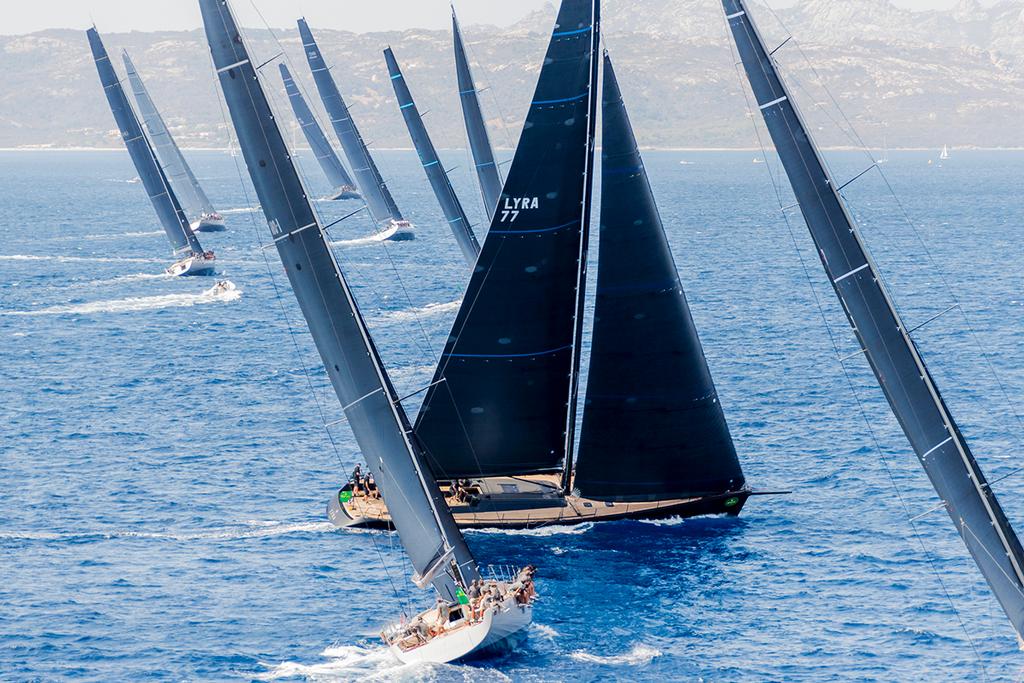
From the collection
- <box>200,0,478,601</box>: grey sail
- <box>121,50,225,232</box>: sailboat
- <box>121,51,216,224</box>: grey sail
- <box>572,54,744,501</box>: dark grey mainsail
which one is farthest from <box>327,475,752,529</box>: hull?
<box>121,51,216,224</box>: grey sail

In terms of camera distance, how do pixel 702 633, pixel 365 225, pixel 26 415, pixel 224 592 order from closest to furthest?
pixel 702 633 → pixel 224 592 → pixel 26 415 → pixel 365 225

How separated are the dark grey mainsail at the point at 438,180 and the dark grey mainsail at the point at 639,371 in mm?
A: 28963

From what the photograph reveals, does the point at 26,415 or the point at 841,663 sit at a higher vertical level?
the point at 26,415

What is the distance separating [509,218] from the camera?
4156 cm

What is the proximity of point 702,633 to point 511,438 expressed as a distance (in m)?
9.84

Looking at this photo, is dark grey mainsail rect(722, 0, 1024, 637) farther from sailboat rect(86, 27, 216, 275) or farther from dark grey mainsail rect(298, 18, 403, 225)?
dark grey mainsail rect(298, 18, 403, 225)

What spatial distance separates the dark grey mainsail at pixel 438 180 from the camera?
77.7 metres

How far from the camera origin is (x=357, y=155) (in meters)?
120

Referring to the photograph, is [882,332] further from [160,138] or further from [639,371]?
[160,138]

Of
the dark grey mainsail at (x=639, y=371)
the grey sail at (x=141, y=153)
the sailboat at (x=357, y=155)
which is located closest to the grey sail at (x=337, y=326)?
the dark grey mainsail at (x=639, y=371)

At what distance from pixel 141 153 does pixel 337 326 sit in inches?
3015

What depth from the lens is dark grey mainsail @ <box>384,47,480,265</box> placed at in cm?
7765

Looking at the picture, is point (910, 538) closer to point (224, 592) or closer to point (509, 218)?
point (509, 218)

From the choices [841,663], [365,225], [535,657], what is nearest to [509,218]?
[535,657]
